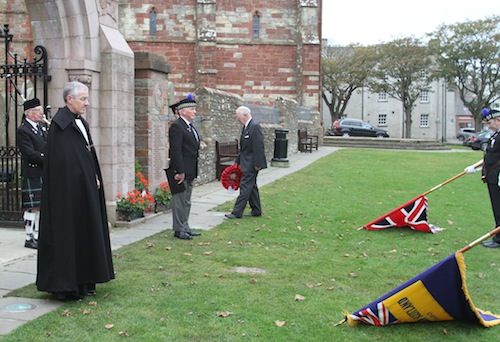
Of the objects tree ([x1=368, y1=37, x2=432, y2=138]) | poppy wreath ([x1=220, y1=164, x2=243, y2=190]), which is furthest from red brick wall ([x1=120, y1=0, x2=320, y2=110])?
poppy wreath ([x1=220, y1=164, x2=243, y2=190])

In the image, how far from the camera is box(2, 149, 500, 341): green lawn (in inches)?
188

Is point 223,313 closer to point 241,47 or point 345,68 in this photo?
point 241,47

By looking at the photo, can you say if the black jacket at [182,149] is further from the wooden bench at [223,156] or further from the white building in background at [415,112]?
the white building in background at [415,112]

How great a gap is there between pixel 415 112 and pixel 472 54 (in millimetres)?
18266

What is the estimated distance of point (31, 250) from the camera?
7.73 metres

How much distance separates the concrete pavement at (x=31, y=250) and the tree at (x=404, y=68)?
43.1 meters

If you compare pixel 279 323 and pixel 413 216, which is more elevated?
pixel 413 216

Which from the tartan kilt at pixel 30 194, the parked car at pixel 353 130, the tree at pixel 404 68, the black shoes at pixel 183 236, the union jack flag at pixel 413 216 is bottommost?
the black shoes at pixel 183 236

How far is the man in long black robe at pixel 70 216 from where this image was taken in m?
5.33

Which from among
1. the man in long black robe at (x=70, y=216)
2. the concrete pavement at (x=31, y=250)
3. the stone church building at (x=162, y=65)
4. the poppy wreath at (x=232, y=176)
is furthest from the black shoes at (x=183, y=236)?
the man in long black robe at (x=70, y=216)

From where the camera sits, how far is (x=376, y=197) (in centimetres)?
1395

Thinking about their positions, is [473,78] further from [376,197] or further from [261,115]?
[376,197]

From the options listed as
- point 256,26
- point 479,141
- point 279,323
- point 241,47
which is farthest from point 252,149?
point 479,141

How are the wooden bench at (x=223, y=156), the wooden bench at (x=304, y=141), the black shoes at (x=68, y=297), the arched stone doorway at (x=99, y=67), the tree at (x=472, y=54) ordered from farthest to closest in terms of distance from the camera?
1. the tree at (x=472, y=54)
2. the wooden bench at (x=304, y=141)
3. the wooden bench at (x=223, y=156)
4. the arched stone doorway at (x=99, y=67)
5. the black shoes at (x=68, y=297)
